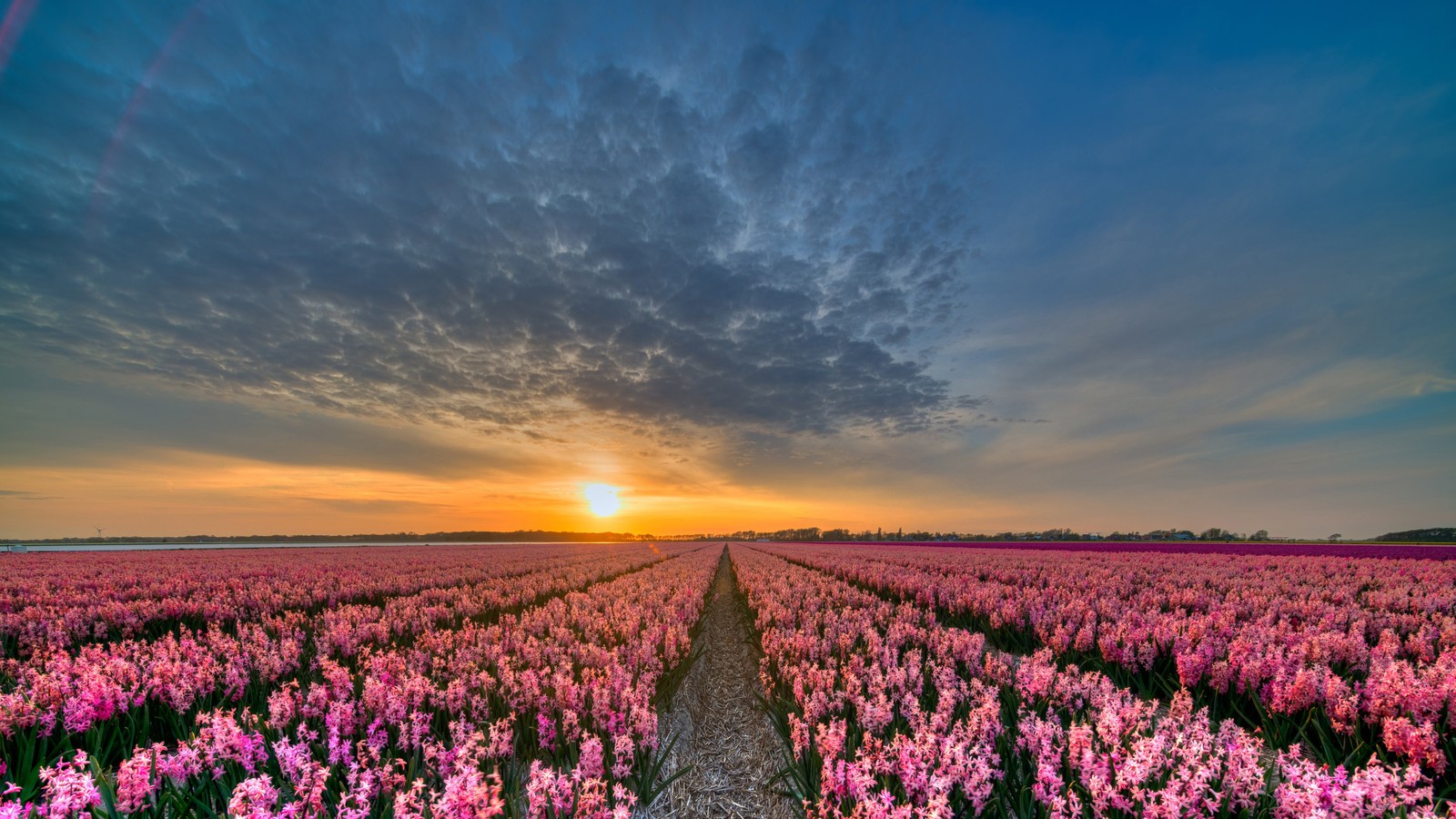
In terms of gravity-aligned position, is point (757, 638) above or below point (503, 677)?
below

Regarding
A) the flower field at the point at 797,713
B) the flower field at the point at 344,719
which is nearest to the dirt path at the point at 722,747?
the flower field at the point at 797,713

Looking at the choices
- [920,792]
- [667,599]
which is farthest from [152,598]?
[920,792]

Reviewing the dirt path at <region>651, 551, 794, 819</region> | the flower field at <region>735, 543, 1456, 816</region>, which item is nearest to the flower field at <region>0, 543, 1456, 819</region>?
the flower field at <region>735, 543, 1456, 816</region>

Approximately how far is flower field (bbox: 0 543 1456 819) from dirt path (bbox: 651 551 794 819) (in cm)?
33

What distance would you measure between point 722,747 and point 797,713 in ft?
4.19

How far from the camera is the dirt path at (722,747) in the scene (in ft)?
17.8

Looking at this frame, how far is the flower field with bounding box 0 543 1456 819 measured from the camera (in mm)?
3139

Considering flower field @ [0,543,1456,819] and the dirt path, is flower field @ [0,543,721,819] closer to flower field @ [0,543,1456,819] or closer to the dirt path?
flower field @ [0,543,1456,819]

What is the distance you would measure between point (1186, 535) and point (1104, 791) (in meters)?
94.8

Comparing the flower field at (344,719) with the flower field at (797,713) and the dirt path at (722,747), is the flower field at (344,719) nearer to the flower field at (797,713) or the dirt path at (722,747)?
the flower field at (797,713)

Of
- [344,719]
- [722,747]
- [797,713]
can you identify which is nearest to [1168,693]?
[797,713]

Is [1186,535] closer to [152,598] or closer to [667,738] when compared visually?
[667,738]

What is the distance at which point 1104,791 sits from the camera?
312 cm

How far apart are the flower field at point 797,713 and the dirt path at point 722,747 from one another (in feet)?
1.09
